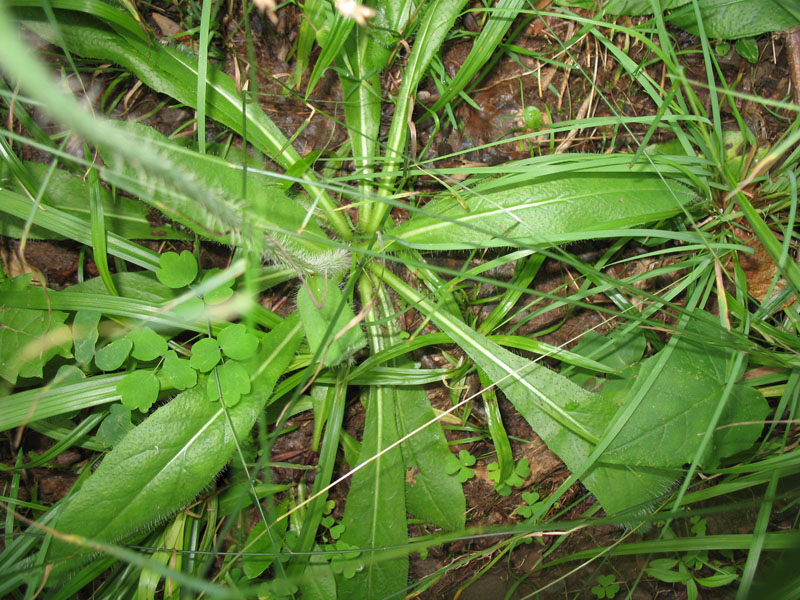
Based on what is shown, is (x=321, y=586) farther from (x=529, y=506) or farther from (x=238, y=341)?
(x=238, y=341)

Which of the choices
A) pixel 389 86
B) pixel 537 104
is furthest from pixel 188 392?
pixel 537 104

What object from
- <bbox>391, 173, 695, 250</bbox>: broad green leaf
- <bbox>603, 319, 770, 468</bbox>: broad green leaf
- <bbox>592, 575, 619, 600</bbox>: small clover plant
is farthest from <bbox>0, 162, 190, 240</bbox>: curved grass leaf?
<bbox>592, 575, 619, 600</bbox>: small clover plant

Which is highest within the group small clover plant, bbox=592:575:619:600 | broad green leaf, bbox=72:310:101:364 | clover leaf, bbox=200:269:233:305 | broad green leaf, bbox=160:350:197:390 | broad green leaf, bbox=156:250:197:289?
broad green leaf, bbox=156:250:197:289

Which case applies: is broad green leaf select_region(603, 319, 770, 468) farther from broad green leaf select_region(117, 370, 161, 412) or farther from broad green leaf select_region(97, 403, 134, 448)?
broad green leaf select_region(97, 403, 134, 448)

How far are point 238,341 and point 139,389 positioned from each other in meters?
0.38

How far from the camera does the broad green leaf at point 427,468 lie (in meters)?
1.98

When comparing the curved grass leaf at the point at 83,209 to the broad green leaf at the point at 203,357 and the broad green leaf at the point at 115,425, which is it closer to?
the broad green leaf at the point at 203,357

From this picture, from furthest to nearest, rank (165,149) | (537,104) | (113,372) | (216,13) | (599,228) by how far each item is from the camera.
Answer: (537,104) < (216,13) < (113,372) < (599,228) < (165,149)

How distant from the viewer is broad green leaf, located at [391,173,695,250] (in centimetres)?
172

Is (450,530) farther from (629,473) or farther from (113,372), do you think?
(113,372)

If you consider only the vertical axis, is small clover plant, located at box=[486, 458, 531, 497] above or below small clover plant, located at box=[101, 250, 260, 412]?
below

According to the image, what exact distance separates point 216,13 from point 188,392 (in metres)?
1.51

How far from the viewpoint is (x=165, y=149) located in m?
1.61

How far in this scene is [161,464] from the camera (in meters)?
1.67
